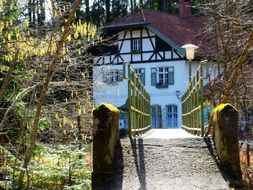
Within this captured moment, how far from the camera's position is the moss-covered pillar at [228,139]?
8.00m

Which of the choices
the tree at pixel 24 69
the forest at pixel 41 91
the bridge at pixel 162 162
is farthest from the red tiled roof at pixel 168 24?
the bridge at pixel 162 162

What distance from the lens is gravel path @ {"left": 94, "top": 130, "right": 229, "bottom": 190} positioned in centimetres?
762

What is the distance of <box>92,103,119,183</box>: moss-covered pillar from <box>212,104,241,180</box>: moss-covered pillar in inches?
60.1

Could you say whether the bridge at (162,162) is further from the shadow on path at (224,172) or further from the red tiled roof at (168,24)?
the red tiled roof at (168,24)

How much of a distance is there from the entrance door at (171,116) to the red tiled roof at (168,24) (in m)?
4.79

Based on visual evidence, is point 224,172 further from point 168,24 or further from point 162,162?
point 168,24

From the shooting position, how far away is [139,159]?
834 cm

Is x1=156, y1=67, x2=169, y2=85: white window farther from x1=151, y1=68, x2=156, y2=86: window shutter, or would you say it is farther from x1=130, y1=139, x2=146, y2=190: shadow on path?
x1=130, y1=139, x2=146, y2=190: shadow on path

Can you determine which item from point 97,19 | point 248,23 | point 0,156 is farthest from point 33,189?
point 97,19

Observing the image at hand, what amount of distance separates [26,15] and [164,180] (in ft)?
20.5

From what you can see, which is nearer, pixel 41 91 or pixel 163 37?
pixel 41 91

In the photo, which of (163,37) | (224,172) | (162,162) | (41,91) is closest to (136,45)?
(163,37)

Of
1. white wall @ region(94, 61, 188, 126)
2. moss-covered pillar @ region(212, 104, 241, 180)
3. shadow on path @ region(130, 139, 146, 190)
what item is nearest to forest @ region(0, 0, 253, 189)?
shadow on path @ region(130, 139, 146, 190)

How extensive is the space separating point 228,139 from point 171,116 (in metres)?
34.1
